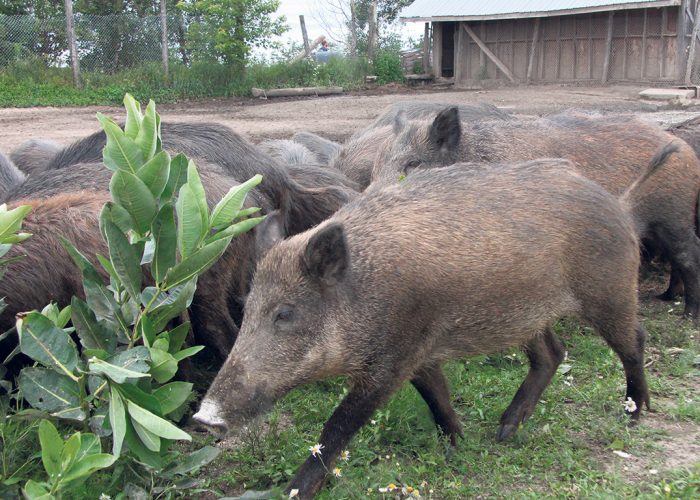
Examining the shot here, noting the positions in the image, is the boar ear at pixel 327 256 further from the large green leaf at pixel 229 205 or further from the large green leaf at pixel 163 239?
the large green leaf at pixel 163 239

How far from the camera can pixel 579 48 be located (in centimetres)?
2269

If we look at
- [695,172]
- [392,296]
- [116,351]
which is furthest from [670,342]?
[116,351]

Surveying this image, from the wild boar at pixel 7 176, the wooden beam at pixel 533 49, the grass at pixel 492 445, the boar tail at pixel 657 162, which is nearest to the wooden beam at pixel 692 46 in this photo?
the wooden beam at pixel 533 49

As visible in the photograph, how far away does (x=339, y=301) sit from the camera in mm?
3453

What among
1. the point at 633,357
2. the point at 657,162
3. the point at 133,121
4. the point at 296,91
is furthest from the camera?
the point at 296,91

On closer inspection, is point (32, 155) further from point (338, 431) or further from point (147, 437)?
point (147, 437)

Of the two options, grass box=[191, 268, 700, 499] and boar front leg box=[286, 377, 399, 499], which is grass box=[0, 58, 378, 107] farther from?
boar front leg box=[286, 377, 399, 499]

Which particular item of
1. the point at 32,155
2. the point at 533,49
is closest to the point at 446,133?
the point at 32,155

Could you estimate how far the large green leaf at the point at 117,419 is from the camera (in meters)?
2.66

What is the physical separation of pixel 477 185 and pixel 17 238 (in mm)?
1992

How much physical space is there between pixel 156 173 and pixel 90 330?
0.63m

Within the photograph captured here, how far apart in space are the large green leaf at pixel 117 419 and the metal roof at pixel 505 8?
19.9 metres

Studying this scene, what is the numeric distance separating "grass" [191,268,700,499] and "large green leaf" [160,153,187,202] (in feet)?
3.97

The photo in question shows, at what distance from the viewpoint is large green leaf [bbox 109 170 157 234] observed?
9.21 feet
